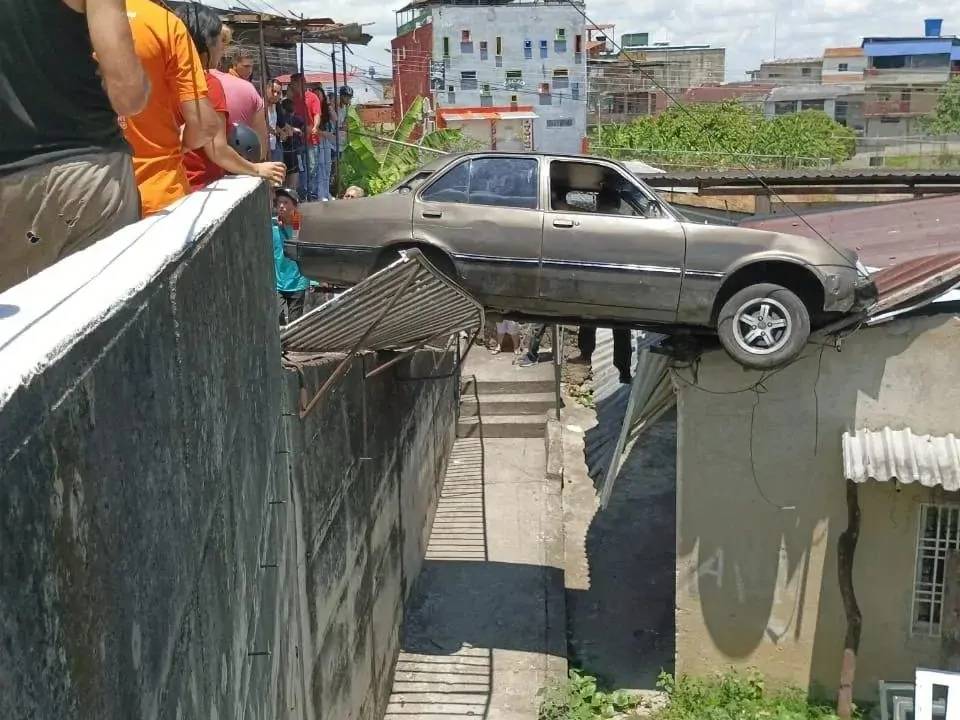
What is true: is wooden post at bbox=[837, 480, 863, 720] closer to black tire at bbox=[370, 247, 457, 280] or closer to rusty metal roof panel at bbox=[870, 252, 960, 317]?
rusty metal roof panel at bbox=[870, 252, 960, 317]

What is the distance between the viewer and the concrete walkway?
884cm

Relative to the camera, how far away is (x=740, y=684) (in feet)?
28.8

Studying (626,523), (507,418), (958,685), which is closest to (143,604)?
(958,685)

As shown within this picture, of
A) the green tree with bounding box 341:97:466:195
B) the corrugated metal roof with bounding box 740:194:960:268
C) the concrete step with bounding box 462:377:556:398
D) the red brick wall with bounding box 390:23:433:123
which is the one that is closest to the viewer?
the corrugated metal roof with bounding box 740:194:960:268

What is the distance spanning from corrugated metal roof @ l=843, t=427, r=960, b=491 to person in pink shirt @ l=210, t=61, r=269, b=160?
5.08 m

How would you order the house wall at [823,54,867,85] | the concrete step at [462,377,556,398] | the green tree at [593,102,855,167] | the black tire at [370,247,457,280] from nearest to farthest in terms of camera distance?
1. the black tire at [370,247,457,280]
2. the concrete step at [462,377,556,398]
3. the green tree at [593,102,855,167]
4. the house wall at [823,54,867,85]

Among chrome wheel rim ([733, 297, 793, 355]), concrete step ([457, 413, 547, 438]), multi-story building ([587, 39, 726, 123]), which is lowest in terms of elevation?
concrete step ([457, 413, 547, 438])

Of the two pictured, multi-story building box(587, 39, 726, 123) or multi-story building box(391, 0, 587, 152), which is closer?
multi-story building box(391, 0, 587, 152)

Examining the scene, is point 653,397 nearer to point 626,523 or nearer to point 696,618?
point 696,618

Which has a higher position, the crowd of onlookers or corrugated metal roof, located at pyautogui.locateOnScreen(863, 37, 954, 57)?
corrugated metal roof, located at pyautogui.locateOnScreen(863, 37, 954, 57)

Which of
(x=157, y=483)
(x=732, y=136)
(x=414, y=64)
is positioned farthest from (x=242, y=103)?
(x=414, y=64)

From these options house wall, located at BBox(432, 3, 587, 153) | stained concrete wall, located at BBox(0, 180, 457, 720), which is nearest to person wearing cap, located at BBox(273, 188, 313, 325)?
stained concrete wall, located at BBox(0, 180, 457, 720)

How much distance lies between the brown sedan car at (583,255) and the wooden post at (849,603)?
5.49 feet

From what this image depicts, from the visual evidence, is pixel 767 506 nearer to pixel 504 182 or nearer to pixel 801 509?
pixel 801 509
